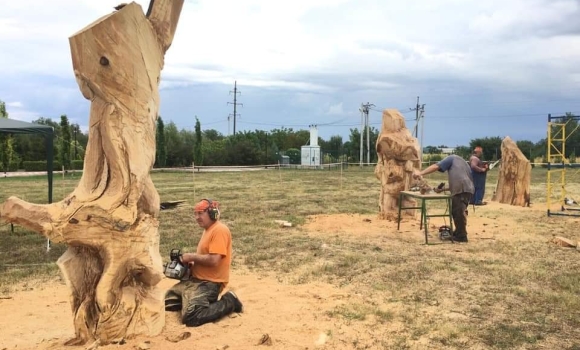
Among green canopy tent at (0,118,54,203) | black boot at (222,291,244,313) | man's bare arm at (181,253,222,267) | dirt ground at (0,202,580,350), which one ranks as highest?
green canopy tent at (0,118,54,203)

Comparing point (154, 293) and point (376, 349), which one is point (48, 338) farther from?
point (376, 349)

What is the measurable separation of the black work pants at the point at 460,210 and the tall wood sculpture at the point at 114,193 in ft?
20.9

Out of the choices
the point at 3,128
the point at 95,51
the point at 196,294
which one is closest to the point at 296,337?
the point at 196,294

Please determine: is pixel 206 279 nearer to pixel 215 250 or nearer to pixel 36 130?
pixel 215 250

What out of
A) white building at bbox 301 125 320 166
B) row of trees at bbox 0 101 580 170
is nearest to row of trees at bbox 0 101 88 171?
row of trees at bbox 0 101 580 170

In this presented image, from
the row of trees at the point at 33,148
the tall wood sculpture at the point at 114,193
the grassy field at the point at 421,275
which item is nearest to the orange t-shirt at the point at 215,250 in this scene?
the tall wood sculpture at the point at 114,193

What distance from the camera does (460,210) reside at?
9.12 m

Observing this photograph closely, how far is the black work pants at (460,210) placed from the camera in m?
9.06

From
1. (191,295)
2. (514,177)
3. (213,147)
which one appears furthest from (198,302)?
(213,147)

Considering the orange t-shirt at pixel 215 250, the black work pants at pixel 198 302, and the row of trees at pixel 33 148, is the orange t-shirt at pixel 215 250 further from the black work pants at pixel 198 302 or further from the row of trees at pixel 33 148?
the row of trees at pixel 33 148

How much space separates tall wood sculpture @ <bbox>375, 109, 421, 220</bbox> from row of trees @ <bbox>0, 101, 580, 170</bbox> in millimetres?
26219

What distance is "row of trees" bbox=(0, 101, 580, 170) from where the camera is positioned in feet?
114

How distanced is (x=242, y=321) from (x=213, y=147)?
1798 inches

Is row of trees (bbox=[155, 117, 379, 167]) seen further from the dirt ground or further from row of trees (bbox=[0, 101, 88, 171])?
the dirt ground
